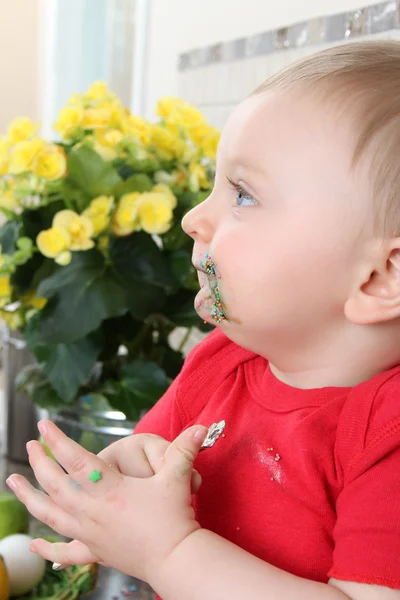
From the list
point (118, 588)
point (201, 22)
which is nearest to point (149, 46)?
point (201, 22)

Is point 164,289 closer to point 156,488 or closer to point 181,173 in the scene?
point 181,173

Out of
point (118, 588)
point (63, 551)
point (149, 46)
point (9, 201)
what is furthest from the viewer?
point (149, 46)

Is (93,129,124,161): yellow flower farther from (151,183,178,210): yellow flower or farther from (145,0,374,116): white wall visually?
(145,0,374,116): white wall

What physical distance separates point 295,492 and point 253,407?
0.09 m

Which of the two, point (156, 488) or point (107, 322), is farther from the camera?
point (107, 322)

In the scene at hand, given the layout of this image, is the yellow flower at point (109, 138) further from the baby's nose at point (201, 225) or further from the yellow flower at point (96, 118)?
the baby's nose at point (201, 225)

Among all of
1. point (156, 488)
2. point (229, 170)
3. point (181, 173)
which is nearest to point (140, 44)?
point (181, 173)

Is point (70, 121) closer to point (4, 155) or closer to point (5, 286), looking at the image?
point (4, 155)

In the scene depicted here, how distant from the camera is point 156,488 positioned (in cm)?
58

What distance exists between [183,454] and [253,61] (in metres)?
0.91

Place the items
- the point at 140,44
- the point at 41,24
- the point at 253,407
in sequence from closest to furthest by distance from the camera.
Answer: the point at 253,407 → the point at 140,44 → the point at 41,24

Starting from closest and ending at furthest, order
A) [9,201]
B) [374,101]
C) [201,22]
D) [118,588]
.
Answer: [374,101] < [118,588] < [9,201] < [201,22]

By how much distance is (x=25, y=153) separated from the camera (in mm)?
1064

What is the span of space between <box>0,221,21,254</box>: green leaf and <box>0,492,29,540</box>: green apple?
333 mm
